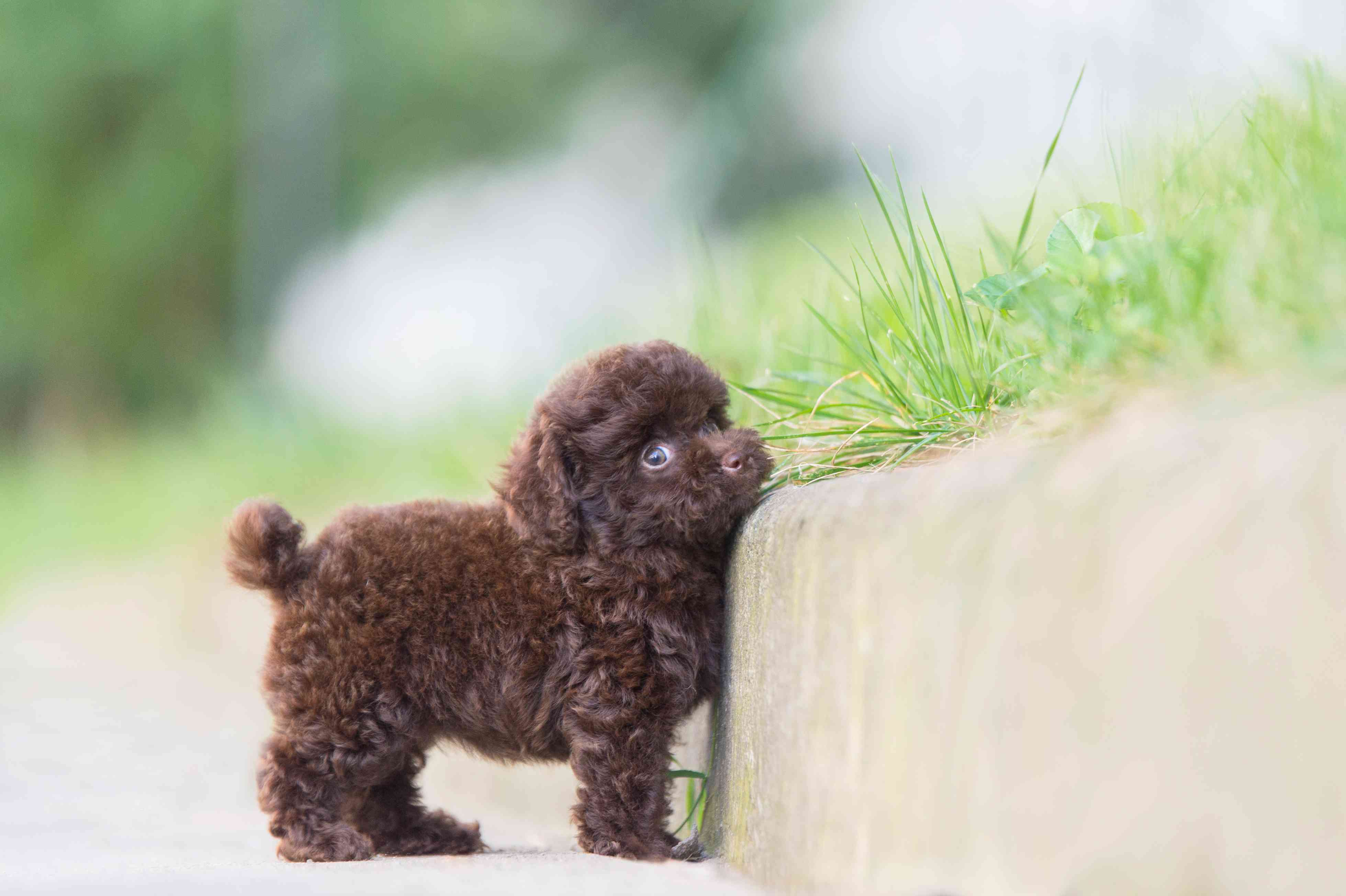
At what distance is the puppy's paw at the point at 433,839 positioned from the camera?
9.77 ft

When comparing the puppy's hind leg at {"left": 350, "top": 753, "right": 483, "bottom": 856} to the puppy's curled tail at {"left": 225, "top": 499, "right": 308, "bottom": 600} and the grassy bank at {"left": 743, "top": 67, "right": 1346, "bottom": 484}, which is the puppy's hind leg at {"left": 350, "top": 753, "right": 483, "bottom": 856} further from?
the grassy bank at {"left": 743, "top": 67, "right": 1346, "bottom": 484}

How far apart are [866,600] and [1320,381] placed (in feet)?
2.43

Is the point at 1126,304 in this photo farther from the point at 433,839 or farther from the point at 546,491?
the point at 433,839

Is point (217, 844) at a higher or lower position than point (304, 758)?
lower

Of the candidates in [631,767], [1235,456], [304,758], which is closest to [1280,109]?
[1235,456]

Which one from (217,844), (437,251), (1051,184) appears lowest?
(217,844)

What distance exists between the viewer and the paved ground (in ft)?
7.50

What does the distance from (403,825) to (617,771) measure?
75 centimetres

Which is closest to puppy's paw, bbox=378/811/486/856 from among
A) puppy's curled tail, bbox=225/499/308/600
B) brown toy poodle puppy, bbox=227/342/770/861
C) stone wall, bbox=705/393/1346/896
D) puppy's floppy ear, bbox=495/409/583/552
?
brown toy poodle puppy, bbox=227/342/770/861

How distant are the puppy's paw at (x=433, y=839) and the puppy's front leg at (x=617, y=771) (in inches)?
20.4

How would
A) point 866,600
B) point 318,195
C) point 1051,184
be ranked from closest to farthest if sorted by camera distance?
point 866,600 < point 1051,184 < point 318,195

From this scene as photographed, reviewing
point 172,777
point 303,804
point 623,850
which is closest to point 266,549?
point 303,804

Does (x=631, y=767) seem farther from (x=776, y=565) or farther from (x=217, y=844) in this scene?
(x=217, y=844)

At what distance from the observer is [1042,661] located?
1486mm
